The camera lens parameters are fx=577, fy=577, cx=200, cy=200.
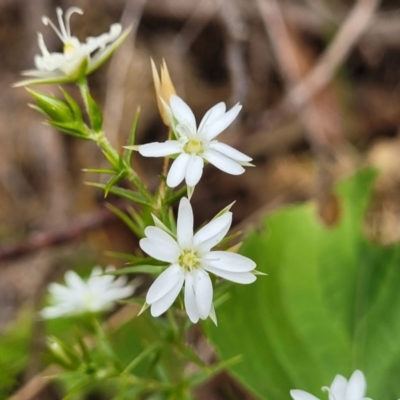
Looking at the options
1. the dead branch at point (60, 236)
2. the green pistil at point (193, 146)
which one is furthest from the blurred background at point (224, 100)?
the green pistil at point (193, 146)

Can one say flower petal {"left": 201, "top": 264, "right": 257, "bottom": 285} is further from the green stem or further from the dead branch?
the dead branch

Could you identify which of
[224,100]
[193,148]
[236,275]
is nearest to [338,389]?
[236,275]

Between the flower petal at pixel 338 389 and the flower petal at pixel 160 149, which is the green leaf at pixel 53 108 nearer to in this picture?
the flower petal at pixel 160 149

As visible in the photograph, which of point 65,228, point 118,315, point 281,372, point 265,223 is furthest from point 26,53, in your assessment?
point 281,372

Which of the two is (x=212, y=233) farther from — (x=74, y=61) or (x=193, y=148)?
(x=74, y=61)

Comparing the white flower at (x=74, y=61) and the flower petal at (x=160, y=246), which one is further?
the white flower at (x=74, y=61)

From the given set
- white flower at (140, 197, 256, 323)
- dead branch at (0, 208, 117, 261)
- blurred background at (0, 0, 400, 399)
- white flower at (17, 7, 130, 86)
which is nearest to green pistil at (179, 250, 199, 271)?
white flower at (140, 197, 256, 323)
